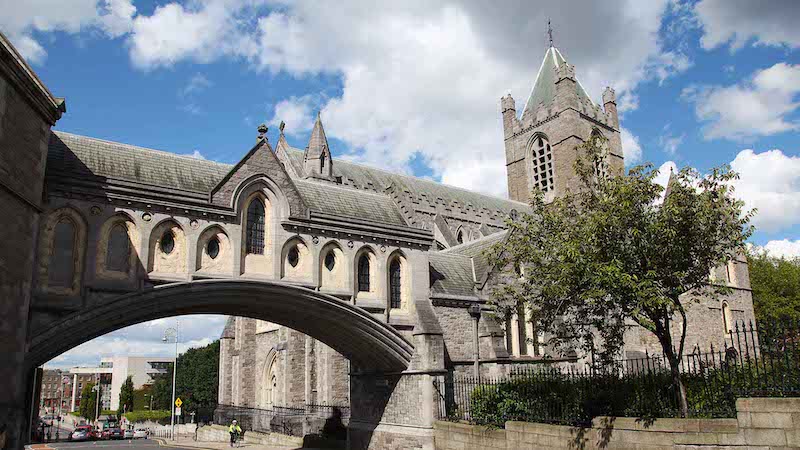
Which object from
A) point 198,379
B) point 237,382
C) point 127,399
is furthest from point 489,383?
point 127,399

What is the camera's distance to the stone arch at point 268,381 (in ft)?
110

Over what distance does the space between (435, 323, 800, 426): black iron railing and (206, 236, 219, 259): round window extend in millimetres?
7442

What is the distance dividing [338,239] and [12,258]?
27.9 ft

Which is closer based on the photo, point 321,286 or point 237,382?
point 321,286

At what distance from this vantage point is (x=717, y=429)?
11758 mm

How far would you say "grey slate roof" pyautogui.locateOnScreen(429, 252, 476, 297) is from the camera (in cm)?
2027

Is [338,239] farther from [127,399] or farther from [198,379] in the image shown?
[127,399]

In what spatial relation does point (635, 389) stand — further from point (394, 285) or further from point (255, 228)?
point (255, 228)

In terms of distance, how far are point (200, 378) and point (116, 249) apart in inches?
2631

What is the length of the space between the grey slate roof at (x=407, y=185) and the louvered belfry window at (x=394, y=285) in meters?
20.7

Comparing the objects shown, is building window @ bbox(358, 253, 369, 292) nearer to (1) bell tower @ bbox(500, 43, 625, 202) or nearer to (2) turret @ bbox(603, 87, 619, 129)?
(1) bell tower @ bbox(500, 43, 625, 202)

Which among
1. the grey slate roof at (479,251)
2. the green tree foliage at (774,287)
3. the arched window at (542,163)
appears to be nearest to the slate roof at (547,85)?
the arched window at (542,163)

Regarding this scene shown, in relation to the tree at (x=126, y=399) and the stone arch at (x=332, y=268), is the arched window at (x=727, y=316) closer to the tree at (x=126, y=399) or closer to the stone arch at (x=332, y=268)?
the stone arch at (x=332, y=268)

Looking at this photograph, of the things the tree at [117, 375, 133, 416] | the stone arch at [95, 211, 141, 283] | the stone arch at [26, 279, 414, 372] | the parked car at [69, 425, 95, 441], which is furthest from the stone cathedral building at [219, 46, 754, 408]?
the tree at [117, 375, 133, 416]
